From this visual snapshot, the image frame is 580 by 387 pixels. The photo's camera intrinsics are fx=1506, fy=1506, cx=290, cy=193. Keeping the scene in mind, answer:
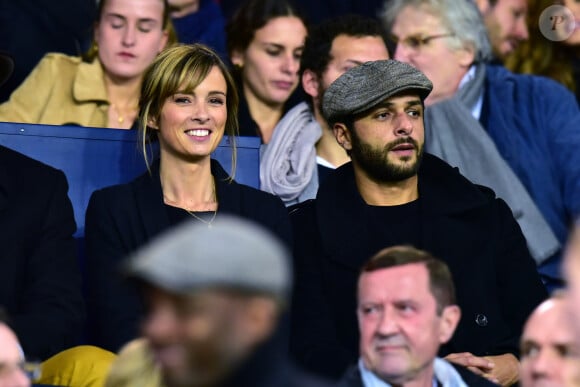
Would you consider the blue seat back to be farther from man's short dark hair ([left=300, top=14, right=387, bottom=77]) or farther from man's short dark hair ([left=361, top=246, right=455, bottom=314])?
man's short dark hair ([left=361, top=246, right=455, bottom=314])

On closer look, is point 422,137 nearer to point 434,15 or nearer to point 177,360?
point 434,15

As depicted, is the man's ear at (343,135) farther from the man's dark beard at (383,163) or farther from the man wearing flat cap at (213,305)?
the man wearing flat cap at (213,305)

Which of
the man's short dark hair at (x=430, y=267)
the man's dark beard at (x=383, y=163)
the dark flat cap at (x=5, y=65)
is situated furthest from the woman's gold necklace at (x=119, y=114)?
the man's short dark hair at (x=430, y=267)

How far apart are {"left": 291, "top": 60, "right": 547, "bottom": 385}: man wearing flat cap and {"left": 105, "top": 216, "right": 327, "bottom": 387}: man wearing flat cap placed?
6.99 feet

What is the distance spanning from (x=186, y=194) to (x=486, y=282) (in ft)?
3.54

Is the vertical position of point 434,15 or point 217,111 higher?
point 434,15

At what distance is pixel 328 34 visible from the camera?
6223mm

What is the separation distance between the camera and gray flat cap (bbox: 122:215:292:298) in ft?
8.97

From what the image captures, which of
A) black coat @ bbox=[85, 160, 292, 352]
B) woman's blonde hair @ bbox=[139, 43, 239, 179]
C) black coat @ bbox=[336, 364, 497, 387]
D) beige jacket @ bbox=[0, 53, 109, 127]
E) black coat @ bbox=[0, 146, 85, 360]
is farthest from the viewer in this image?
beige jacket @ bbox=[0, 53, 109, 127]

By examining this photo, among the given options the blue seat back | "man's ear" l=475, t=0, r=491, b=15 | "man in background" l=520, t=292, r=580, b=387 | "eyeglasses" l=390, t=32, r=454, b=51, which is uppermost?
"man's ear" l=475, t=0, r=491, b=15

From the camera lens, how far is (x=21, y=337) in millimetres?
4504

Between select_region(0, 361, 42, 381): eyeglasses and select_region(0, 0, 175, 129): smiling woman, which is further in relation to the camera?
select_region(0, 0, 175, 129): smiling woman

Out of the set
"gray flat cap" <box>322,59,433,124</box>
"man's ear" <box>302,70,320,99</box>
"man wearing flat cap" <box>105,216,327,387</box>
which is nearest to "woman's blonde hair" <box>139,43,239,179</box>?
"gray flat cap" <box>322,59,433,124</box>

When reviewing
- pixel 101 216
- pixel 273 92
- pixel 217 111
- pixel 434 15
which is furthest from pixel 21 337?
pixel 434 15
